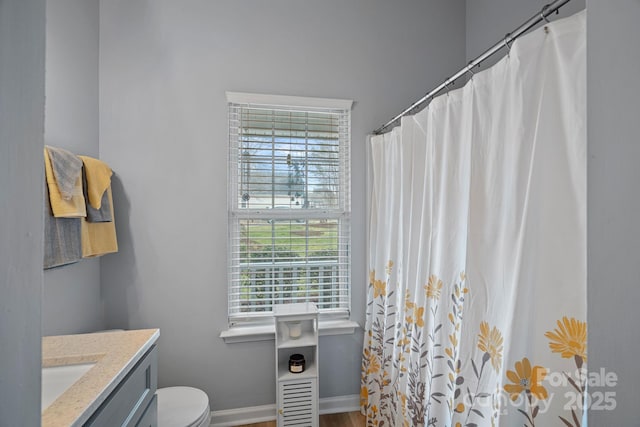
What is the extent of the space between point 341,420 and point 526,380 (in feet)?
4.80

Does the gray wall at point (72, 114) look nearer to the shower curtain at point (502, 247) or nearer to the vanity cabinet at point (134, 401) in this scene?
the vanity cabinet at point (134, 401)

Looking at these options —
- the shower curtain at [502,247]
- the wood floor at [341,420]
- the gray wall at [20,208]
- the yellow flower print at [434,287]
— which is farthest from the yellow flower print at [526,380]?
the wood floor at [341,420]

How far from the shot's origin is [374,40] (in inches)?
83.1

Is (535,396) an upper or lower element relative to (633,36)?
lower

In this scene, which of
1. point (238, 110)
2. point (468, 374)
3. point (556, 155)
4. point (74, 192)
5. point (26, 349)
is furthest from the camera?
point (238, 110)

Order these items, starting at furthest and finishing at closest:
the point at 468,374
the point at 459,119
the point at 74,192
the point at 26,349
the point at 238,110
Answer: the point at 238,110 → the point at 74,192 → the point at 459,119 → the point at 468,374 → the point at 26,349

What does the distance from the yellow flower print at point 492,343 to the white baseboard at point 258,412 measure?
137 cm

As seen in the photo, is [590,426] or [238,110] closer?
[590,426]

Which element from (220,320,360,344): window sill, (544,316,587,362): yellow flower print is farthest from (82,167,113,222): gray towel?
(544,316,587,362): yellow flower print

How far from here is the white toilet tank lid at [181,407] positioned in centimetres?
141

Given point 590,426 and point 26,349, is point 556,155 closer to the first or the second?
point 590,426

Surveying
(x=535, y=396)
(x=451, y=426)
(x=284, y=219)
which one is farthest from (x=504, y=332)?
(x=284, y=219)

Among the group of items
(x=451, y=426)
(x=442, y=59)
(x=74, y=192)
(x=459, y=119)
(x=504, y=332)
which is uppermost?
(x=442, y=59)

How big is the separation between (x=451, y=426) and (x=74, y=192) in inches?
73.0
